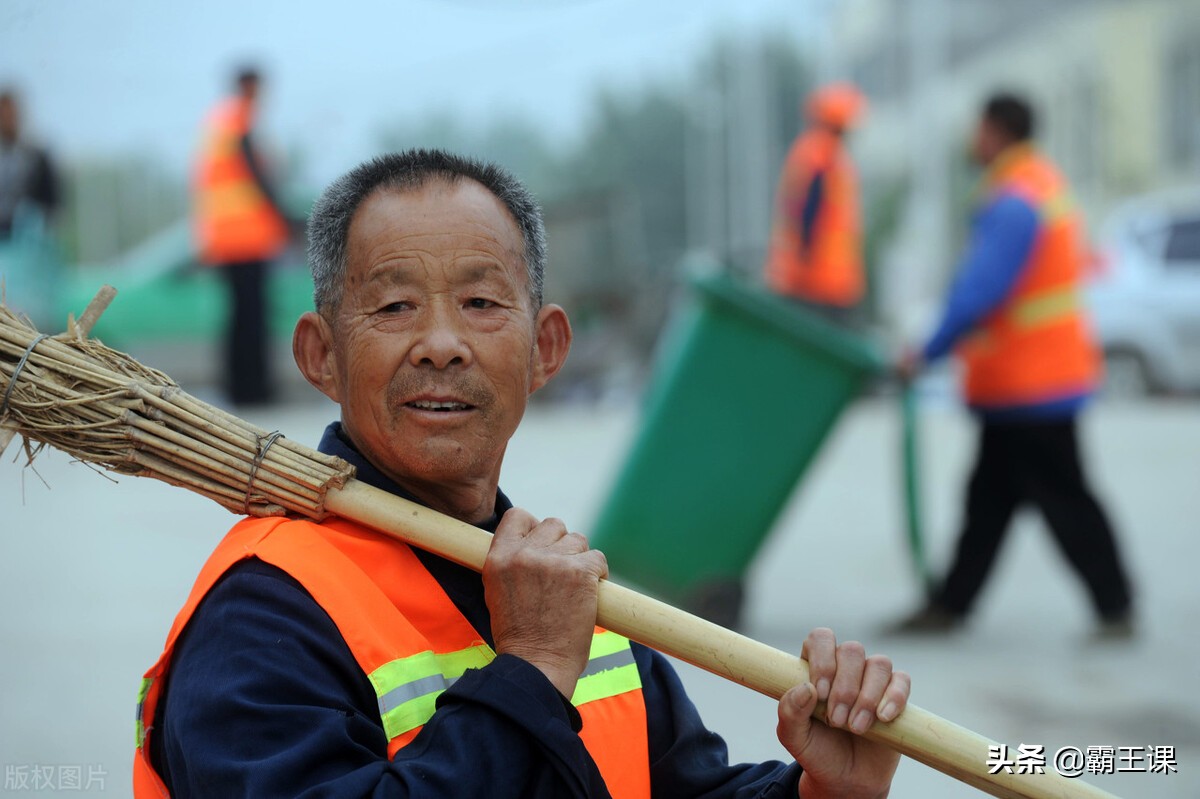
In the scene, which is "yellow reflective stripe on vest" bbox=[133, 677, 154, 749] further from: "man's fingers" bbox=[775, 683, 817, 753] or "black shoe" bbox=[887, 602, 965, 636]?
"black shoe" bbox=[887, 602, 965, 636]

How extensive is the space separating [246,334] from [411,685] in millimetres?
7947

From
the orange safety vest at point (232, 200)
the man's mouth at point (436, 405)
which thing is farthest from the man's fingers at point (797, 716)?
the orange safety vest at point (232, 200)

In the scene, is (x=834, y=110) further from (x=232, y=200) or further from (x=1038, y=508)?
(x=1038, y=508)

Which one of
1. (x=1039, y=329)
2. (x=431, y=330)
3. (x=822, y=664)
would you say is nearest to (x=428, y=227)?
(x=431, y=330)

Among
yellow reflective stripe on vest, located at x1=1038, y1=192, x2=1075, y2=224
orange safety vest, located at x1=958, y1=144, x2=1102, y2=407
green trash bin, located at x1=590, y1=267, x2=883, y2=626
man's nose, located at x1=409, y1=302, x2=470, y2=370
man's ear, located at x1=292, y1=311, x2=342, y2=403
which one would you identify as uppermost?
yellow reflective stripe on vest, located at x1=1038, y1=192, x2=1075, y2=224

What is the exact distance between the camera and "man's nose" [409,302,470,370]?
1669 millimetres

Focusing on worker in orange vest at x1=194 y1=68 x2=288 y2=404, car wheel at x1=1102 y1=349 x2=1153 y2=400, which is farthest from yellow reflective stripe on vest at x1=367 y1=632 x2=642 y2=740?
car wheel at x1=1102 y1=349 x2=1153 y2=400

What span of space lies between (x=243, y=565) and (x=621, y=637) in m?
0.52

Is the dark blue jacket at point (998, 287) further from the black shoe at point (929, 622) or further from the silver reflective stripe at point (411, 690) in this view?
the silver reflective stripe at point (411, 690)

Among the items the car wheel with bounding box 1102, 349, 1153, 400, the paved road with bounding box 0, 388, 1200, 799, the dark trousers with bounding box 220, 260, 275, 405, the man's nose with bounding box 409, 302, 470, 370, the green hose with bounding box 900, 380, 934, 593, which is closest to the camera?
the man's nose with bounding box 409, 302, 470, 370

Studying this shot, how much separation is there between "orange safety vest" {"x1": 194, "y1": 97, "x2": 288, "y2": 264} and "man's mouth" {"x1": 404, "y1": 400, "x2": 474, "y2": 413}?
23.9 feet

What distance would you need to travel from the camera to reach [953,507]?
319 inches

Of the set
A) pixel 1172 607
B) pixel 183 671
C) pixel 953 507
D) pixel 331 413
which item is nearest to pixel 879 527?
pixel 953 507

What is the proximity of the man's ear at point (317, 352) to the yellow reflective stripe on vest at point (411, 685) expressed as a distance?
0.37 meters
